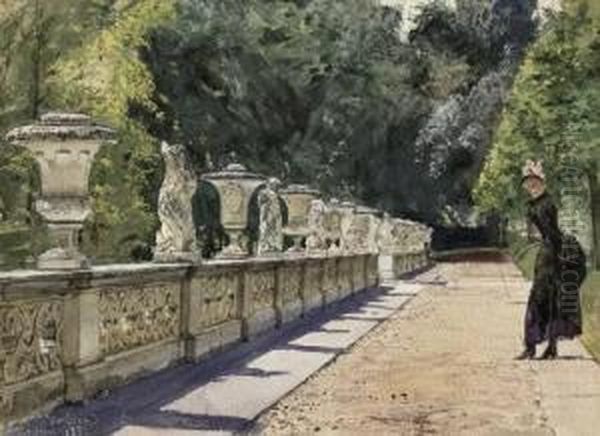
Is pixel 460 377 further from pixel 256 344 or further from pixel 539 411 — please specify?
pixel 256 344

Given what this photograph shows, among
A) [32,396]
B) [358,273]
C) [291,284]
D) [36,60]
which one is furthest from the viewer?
[358,273]

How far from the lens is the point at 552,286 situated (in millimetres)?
16609

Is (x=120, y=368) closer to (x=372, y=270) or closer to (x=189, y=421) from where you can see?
(x=189, y=421)

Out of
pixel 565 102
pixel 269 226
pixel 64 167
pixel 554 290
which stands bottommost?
pixel 554 290

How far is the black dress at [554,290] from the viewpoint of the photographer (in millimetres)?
16500

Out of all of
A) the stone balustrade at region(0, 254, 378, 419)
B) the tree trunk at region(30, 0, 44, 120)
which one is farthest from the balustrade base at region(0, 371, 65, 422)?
the tree trunk at region(30, 0, 44, 120)

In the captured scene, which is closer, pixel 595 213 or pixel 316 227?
pixel 316 227

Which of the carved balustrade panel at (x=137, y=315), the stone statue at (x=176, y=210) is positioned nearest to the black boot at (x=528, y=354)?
the stone statue at (x=176, y=210)

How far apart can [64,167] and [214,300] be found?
5597 mm

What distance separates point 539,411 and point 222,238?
37838 mm

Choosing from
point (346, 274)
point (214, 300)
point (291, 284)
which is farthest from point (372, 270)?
point (214, 300)

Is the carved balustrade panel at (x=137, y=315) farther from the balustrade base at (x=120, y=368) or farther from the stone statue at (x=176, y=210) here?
the stone statue at (x=176, y=210)

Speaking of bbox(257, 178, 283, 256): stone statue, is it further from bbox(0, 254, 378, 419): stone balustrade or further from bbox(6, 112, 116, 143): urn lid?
bbox(6, 112, 116, 143): urn lid

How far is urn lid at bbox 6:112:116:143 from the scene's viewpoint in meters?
12.0
